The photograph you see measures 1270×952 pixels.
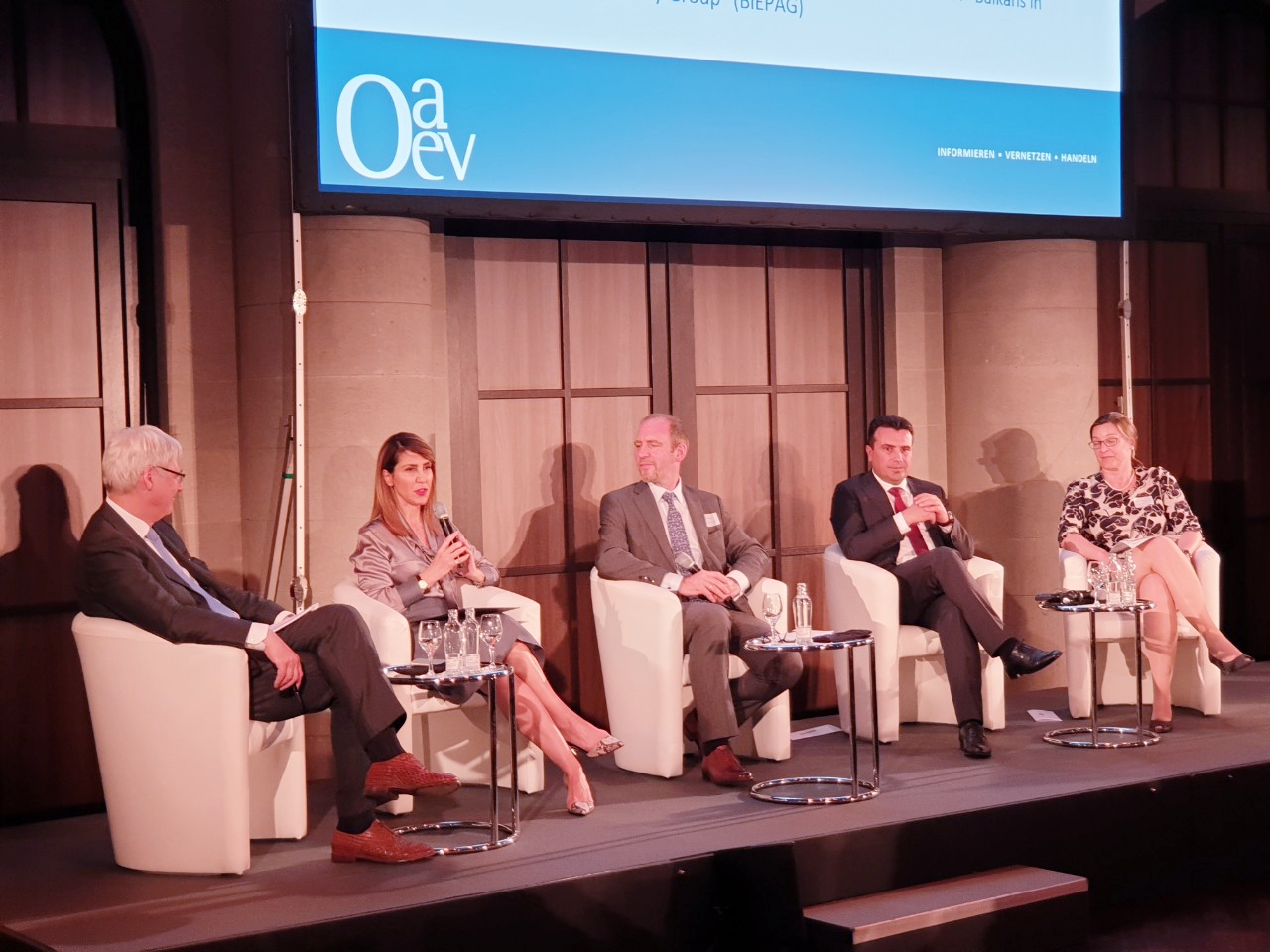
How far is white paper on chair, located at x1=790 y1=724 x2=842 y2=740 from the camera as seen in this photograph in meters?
5.60

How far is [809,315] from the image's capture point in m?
6.30

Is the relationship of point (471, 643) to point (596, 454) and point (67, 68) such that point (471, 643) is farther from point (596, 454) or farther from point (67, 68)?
point (67, 68)

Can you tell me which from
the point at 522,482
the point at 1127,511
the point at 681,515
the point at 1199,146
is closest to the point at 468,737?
the point at 681,515

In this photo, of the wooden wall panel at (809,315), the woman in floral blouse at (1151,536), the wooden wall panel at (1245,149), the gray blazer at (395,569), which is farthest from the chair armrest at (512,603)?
the wooden wall panel at (1245,149)

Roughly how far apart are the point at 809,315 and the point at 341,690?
118 inches

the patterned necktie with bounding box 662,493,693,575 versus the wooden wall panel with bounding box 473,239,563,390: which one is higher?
the wooden wall panel with bounding box 473,239,563,390

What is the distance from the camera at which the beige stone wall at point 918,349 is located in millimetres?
6383

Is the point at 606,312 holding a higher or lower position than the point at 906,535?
higher

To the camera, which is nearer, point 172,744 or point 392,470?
point 172,744

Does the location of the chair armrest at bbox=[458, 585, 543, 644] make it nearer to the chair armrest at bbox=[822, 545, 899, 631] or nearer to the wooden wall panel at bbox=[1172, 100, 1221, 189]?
the chair armrest at bbox=[822, 545, 899, 631]

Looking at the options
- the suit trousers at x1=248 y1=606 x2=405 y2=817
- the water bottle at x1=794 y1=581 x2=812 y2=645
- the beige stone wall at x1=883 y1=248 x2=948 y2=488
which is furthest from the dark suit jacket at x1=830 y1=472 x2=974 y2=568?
the suit trousers at x1=248 y1=606 x2=405 y2=817

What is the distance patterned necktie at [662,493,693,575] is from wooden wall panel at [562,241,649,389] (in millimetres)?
779

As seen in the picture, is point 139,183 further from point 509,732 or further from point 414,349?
point 509,732

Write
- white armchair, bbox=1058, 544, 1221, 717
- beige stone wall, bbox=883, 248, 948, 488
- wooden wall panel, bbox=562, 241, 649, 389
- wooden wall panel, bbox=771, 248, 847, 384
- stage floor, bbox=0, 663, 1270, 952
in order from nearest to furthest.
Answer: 1. stage floor, bbox=0, 663, 1270, 952
2. white armchair, bbox=1058, 544, 1221, 717
3. wooden wall panel, bbox=562, 241, 649, 389
4. wooden wall panel, bbox=771, 248, 847, 384
5. beige stone wall, bbox=883, 248, 948, 488
